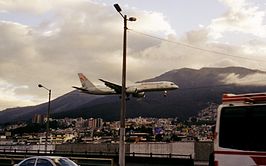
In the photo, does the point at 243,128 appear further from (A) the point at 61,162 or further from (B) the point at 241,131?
(A) the point at 61,162

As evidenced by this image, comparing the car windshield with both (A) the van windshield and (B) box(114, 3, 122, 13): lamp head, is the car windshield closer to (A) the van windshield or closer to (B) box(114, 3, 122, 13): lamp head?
(A) the van windshield

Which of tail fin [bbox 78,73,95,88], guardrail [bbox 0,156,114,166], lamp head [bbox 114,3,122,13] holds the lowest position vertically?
guardrail [bbox 0,156,114,166]

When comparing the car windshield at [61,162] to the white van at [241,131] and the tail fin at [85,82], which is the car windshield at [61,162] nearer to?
the white van at [241,131]

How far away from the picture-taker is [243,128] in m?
15.0

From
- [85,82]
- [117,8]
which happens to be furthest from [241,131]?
[85,82]

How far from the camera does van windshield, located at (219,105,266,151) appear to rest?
14.4 meters

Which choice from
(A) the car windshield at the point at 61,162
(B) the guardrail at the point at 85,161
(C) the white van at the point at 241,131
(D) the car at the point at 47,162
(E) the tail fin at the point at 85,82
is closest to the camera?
(C) the white van at the point at 241,131

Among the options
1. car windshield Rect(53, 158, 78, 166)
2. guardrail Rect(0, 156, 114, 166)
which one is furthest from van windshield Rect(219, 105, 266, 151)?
guardrail Rect(0, 156, 114, 166)

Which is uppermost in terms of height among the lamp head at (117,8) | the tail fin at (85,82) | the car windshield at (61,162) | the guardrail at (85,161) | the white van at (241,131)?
the tail fin at (85,82)

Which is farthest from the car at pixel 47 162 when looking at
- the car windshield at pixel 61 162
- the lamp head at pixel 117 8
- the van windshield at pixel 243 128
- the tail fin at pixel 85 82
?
the tail fin at pixel 85 82

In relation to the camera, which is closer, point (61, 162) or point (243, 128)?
point (243, 128)

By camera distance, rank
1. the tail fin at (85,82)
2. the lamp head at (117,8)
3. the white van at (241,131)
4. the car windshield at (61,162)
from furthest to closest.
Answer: the tail fin at (85,82) → the lamp head at (117,8) → the car windshield at (61,162) → the white van at (241,131)

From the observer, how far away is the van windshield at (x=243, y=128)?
14.4 meters

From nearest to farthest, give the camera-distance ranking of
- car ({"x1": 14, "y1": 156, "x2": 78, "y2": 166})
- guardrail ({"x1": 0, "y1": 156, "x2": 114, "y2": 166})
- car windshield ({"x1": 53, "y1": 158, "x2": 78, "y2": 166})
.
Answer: car ({"x1": 14, "y1": 156, "x2": 78, "y2": 166})
car windshield ({"x1": 53, "y1": 158, "x2": 78, "y2": 166})
guardrail ({"x1": 0, "y1": 156, "x2": 114, "y2": 166})
